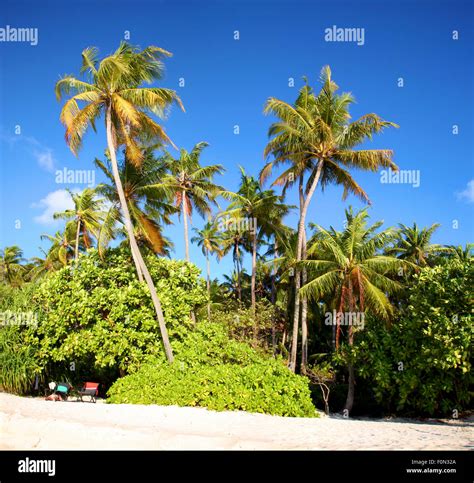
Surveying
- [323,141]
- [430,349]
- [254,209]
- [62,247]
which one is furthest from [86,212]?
[430,349]

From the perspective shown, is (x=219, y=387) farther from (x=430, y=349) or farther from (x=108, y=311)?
(x=430, y=349)

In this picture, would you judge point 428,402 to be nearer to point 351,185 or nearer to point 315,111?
point 351,185

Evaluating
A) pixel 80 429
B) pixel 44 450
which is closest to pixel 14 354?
pixel 80 429

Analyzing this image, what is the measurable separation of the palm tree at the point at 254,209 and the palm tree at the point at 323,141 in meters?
6.10

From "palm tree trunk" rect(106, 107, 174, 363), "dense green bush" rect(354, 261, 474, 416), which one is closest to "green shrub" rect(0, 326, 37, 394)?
"palm tree trunk" rect(106, 107, 174, 363)

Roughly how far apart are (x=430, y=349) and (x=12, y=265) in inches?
1614

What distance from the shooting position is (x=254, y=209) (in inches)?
1093

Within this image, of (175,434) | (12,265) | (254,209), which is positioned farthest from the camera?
(12,265)

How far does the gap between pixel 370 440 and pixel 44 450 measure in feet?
18.4

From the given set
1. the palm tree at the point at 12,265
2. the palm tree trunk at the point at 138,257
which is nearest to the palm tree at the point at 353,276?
the palm tree trunk at the point at 138,257

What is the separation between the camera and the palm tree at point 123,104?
1602 centimetres

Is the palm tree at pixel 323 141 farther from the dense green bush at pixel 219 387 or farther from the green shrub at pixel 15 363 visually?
the green shrub at pixel 15 363

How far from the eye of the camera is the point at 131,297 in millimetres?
17016

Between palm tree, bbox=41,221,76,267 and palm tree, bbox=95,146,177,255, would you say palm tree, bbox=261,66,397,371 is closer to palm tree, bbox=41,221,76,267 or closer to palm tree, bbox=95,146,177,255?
palm tree, bbox=95,146,177,255
